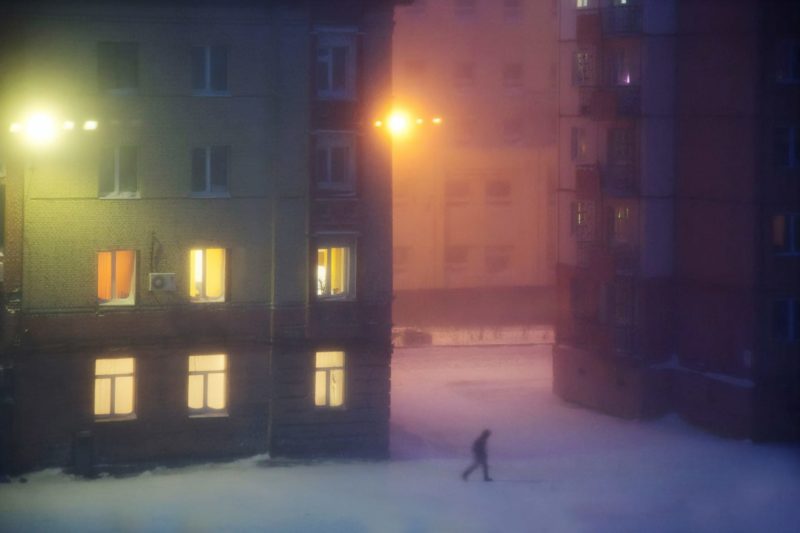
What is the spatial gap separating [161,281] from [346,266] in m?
4.76

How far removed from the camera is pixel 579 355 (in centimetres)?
3494

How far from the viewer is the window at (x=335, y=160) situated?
2777cm

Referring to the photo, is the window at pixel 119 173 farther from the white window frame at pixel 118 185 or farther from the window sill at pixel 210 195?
the window sill at pixel 210 195

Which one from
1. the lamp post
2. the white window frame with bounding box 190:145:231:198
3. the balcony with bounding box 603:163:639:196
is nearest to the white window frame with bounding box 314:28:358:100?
the white window frame with bounding box 190:145:231:198

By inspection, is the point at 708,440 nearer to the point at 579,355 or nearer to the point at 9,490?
the point at 579,355

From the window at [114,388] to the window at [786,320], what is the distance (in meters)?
17.8

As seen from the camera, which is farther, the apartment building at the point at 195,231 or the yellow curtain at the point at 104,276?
the yellow curtain at the point at 104,276

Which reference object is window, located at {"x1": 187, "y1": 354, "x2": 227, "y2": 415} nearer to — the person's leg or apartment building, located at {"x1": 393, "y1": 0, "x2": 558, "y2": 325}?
the person's leg

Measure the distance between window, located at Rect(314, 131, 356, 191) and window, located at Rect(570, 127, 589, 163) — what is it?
10035 millimetres

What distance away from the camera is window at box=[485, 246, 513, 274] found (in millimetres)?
56438

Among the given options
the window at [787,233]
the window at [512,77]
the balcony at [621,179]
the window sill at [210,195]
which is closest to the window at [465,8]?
the window at [512,77]

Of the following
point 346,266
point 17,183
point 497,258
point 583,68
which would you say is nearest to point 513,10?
point 497,258

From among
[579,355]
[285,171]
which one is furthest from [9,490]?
[579,355]

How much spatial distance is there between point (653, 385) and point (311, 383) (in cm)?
1138
